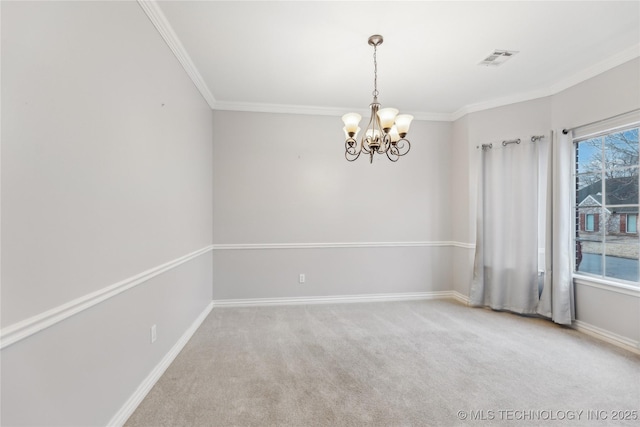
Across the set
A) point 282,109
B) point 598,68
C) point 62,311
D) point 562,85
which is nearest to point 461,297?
point 562,85

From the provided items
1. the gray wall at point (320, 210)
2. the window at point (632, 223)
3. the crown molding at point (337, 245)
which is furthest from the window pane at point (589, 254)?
the gray wall at point (320, 210)

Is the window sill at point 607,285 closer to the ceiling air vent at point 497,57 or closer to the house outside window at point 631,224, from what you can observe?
the house outside window at point 631,224

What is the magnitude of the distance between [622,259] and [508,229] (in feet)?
3.51

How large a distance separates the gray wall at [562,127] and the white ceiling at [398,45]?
154 millimetres

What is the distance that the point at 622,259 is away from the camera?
2898 millimetres

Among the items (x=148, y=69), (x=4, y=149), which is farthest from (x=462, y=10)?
(x=4, y=149)

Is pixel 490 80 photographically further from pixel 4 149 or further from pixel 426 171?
pixel 4 149

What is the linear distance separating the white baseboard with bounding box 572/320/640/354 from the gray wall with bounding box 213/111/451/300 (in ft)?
5.25

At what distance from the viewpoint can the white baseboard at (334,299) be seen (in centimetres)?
403

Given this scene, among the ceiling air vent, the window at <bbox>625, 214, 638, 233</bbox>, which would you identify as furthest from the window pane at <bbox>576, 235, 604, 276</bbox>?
the ceiling air vent

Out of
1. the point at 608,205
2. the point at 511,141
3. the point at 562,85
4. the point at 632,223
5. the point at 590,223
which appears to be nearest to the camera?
the point at 632,223

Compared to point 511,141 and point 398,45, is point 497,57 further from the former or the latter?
point 511,141

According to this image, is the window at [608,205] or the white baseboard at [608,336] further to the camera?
the window at [608,205]

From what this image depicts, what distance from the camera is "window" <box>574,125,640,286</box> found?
2814 mm
